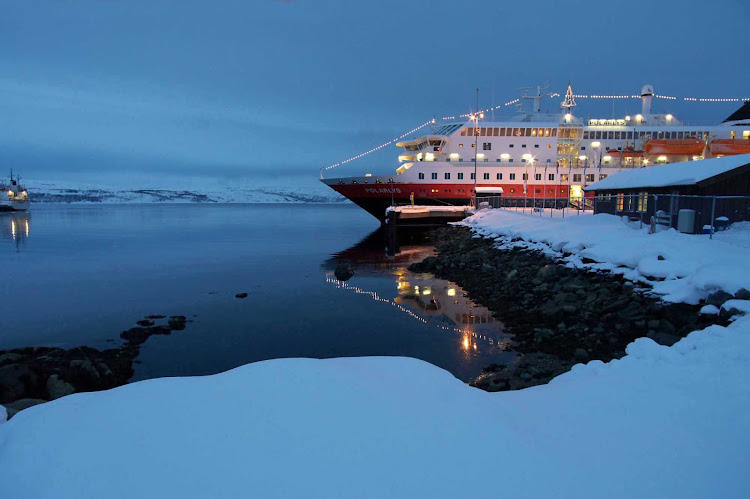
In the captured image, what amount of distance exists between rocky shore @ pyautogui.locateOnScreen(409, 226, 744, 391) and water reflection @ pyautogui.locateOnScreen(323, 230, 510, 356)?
1.71 feet

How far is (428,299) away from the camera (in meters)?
15.7

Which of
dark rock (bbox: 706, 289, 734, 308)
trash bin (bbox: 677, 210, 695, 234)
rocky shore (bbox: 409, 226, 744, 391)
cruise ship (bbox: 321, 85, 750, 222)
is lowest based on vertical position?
rocky shore (bbox: 409, 226, 744, 391)

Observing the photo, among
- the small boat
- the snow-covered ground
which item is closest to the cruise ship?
the snow-covered ground

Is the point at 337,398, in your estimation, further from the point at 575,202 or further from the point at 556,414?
the point at 575,202

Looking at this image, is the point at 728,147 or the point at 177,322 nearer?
the point at 177,322

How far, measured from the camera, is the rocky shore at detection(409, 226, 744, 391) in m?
8.30

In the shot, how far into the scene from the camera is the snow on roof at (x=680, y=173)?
16.5 meters

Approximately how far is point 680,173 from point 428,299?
11.9 meters

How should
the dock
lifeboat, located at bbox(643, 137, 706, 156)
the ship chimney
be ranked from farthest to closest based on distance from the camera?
the ship chimney
lifeboat, located at bbox(643, 137, 706, 156)
the dock

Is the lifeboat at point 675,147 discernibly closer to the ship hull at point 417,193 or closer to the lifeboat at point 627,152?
the lifeboat at point 627,152

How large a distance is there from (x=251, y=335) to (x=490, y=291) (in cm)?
843

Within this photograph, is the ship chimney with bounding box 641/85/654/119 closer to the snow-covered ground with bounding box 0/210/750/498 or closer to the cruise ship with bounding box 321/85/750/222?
the cruise ship with bounding box 321/85/750/222

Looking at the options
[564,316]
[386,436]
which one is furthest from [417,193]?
[386,436]

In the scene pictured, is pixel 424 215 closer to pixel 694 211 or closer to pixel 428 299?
pixel 428 299
